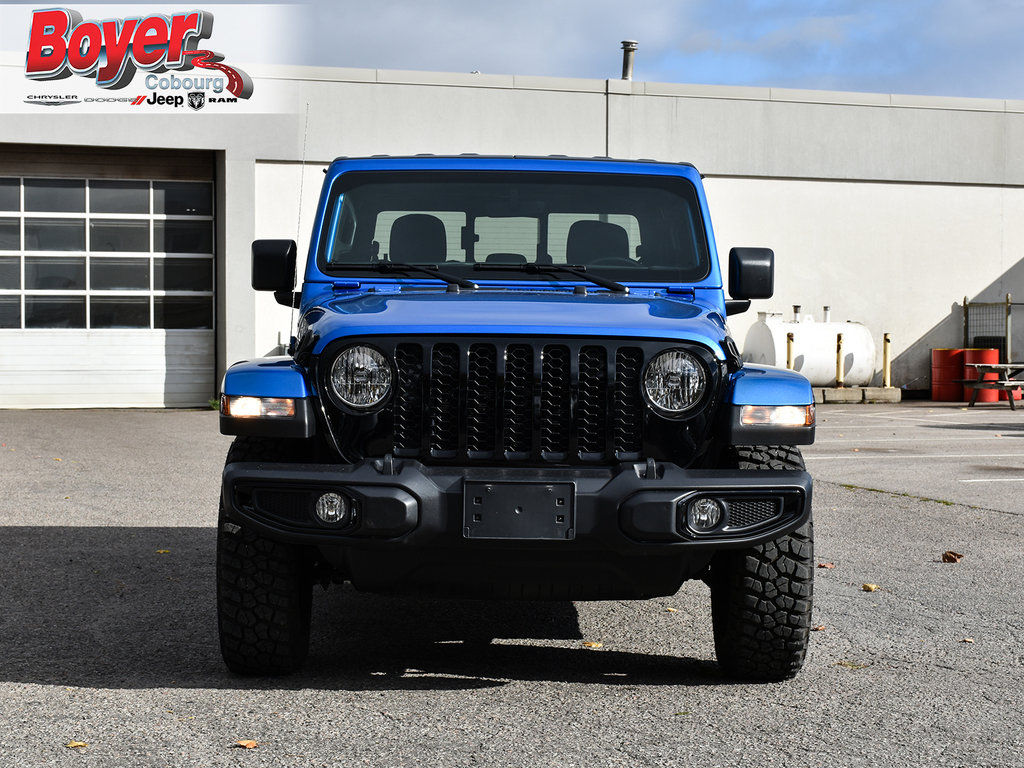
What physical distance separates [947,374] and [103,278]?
15625 millimetres

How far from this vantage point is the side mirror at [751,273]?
5.53 metres

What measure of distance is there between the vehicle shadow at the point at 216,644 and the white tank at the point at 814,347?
17.0 metres

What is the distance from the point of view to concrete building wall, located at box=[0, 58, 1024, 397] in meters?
21.5

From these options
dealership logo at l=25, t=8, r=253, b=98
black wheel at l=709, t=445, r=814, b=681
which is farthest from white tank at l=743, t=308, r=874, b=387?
black wheel at l=709, t=445, r=814, b=681

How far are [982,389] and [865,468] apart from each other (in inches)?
479

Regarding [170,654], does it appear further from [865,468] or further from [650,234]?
[865,468]

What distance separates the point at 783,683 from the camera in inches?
181

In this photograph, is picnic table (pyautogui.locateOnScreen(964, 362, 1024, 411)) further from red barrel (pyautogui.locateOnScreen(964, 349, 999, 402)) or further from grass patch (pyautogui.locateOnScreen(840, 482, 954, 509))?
grass patch (pyautogui.locateOnScreen(840, 482, 954, 509))

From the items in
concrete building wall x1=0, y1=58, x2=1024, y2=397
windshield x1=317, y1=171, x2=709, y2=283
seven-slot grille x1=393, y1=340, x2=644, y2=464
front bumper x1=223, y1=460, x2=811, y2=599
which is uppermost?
concrete building wall x1=0, y1=58, x2=1024, y2=397

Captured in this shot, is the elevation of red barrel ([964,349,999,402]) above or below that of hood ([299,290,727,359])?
below

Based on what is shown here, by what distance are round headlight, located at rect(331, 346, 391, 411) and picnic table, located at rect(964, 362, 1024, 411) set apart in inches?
767

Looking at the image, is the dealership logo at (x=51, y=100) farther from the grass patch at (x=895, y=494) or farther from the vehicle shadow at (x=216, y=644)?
the vehicle shadow at (x=216, y=644)

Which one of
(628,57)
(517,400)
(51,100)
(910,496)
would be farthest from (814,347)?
(517,400)

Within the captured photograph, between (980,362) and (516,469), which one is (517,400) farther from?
(980,362)
